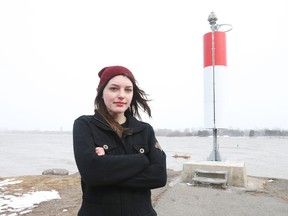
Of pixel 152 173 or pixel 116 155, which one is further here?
pixel 152 173

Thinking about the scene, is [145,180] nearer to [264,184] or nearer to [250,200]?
[250,200]

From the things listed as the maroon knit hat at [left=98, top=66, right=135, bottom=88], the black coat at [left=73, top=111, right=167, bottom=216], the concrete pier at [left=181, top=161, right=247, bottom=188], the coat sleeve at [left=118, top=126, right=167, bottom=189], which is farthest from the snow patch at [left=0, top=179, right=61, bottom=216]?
the maroon knit hat at [left=98, top=66, right=135, bottom=88]

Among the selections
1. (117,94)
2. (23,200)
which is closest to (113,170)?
(117,94)

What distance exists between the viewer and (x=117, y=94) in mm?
2152

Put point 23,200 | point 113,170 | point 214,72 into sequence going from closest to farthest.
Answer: point 113,170
point 23,200
point 214,72

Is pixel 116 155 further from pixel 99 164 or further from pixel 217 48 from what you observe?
pixel 217 48

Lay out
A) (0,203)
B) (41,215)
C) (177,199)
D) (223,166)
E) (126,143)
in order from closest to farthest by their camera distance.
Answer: (126,143), (41,215), (177,199), (0,203), (223,166)

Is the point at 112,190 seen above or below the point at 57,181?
above

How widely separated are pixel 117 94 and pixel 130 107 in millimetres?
327

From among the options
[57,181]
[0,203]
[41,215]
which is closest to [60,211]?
[41,215]

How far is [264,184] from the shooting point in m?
8.95

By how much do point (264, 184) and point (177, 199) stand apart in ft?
13.6

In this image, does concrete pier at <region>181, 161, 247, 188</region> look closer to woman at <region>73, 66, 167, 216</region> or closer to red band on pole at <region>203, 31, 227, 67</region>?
red band on pole at <region>203, 31, 227, 67</region>

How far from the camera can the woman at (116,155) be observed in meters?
1.99
